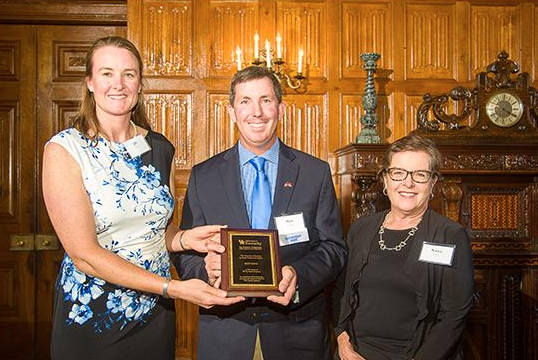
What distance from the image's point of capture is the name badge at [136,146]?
85.8 inches

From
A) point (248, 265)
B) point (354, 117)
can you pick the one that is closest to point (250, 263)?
point (248, 265)

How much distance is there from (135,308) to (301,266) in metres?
0.62

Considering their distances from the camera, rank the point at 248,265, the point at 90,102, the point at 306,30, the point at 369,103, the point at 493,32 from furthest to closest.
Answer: the point at 493,32, the point at 306,30, the point at 369,103, the point at 90,102, the point at 248,265

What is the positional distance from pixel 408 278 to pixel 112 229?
1171 millimetres

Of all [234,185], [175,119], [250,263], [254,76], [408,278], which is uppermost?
[175,119]

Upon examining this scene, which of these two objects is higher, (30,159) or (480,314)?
(30,159)

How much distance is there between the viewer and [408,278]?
2.38 meters

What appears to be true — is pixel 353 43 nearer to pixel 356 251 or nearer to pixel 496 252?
pixel 496 252

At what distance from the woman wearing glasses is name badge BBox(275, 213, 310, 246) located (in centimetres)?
40

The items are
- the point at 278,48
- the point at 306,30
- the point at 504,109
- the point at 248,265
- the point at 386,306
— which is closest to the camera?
the point at 248,265

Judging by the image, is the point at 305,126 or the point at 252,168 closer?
the point at 252,168

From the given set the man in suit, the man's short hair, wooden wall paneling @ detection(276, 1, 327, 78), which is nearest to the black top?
the man in suit

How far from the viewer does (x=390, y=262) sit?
2.45 m

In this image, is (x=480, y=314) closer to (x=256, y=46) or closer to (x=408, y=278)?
(x=408, y=278)
